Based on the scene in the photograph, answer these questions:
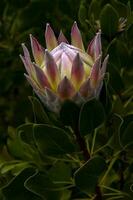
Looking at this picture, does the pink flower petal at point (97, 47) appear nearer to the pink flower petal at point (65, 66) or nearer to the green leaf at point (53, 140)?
the pink flower petal at point (65, 66)

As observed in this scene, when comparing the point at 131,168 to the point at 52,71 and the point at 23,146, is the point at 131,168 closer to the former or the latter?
the point at 23,146

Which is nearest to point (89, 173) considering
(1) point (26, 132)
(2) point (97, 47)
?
(1) point (26, 132)

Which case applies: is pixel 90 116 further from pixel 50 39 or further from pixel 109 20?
pixel 109 20

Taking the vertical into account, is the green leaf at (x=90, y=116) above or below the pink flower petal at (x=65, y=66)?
below

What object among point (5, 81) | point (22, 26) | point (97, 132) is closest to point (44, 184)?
point (97, 132)

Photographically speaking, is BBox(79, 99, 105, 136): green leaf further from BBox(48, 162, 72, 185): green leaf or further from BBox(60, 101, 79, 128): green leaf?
BBox(48, 162, 72, 185): green leaf

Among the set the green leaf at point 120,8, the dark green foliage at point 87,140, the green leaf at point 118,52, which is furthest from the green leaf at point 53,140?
the green leaf at point 120,8
